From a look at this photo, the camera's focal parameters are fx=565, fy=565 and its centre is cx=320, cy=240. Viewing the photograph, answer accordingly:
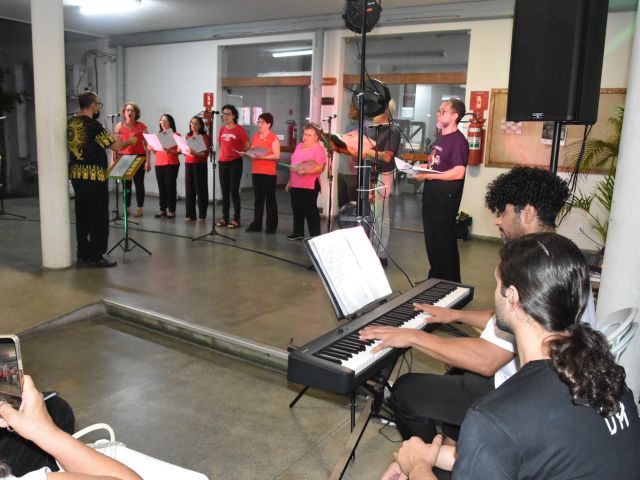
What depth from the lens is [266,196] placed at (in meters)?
7.16

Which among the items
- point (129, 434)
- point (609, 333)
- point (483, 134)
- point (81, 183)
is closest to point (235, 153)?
point (81, 183)

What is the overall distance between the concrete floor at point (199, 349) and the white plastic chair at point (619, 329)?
115cm

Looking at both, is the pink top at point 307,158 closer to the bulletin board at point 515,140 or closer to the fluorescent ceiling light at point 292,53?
the bulletin board at point 515,140

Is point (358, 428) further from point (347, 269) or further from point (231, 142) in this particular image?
point (231, 142)

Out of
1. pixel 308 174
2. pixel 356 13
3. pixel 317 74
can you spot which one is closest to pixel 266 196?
pixel 308 174

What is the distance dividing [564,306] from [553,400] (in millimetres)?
225

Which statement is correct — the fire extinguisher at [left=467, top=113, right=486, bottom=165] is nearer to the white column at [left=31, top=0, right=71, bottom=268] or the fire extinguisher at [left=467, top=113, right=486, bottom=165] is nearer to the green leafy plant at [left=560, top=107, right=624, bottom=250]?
the green leafy plant at [left=560, top=107, right=624, bottom=250]

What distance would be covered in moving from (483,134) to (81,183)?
4754 millimetres

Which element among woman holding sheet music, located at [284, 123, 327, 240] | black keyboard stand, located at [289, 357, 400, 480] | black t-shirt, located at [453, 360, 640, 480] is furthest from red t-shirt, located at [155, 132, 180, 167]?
black t-shirt, located at [453, 360, 640, 480]

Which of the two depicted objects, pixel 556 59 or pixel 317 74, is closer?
pixel 556 59

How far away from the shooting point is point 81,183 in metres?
5.07

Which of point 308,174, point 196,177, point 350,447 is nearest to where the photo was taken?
point 350,447

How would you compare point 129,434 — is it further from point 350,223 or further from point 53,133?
point 53,133

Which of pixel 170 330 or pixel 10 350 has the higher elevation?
pixel 10 350
